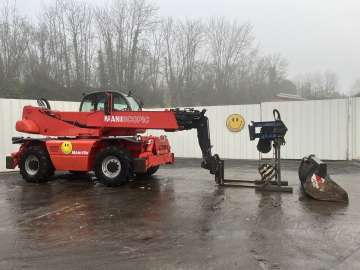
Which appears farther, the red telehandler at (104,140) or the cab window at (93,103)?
the cab window at (93,103)

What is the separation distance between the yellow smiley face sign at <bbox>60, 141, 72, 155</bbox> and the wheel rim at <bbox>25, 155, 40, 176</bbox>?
1.09 meters

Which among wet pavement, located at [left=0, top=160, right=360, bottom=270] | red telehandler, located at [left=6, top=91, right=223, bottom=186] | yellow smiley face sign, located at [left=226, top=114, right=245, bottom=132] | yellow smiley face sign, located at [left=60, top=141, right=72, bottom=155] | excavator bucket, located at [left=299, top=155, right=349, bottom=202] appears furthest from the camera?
yellow smiley face sign, located at [left=226, top=114, right=245, bottom=132]

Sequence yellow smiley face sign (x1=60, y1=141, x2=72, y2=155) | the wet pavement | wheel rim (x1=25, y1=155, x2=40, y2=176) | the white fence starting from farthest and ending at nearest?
the white fence, wheel rim (x1=25, y1=155, x2=40, y2=176), yellow smiley face sign (x1=60, y1=141, x2=72, y2=155), the wet pavement

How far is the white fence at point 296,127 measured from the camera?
1535 centimetres

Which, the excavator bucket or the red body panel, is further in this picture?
the red body panel

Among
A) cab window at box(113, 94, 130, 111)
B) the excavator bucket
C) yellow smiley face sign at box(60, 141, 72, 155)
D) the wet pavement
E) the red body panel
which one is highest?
cab window at box(113, 94, 130, 111)

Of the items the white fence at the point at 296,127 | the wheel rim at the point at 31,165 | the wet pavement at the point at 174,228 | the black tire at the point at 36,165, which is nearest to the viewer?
the wet pavement at the point at 174,228

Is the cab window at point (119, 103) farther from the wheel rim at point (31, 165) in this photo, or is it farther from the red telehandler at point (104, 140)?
the wheel rim at point (31, 165)

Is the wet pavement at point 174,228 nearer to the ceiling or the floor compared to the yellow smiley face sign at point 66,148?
nearer to the floor

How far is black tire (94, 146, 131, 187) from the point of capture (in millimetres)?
11180

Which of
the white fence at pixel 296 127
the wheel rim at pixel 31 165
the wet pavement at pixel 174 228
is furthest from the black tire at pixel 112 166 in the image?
the white fence at pixel 296 127

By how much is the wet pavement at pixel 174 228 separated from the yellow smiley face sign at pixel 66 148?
3.52 feet

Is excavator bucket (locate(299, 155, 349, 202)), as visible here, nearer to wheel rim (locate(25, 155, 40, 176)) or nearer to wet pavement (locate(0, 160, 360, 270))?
wet pavement (locate(0, 160, 360, 270))

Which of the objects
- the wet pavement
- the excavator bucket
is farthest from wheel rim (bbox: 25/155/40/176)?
the excavator bucket
